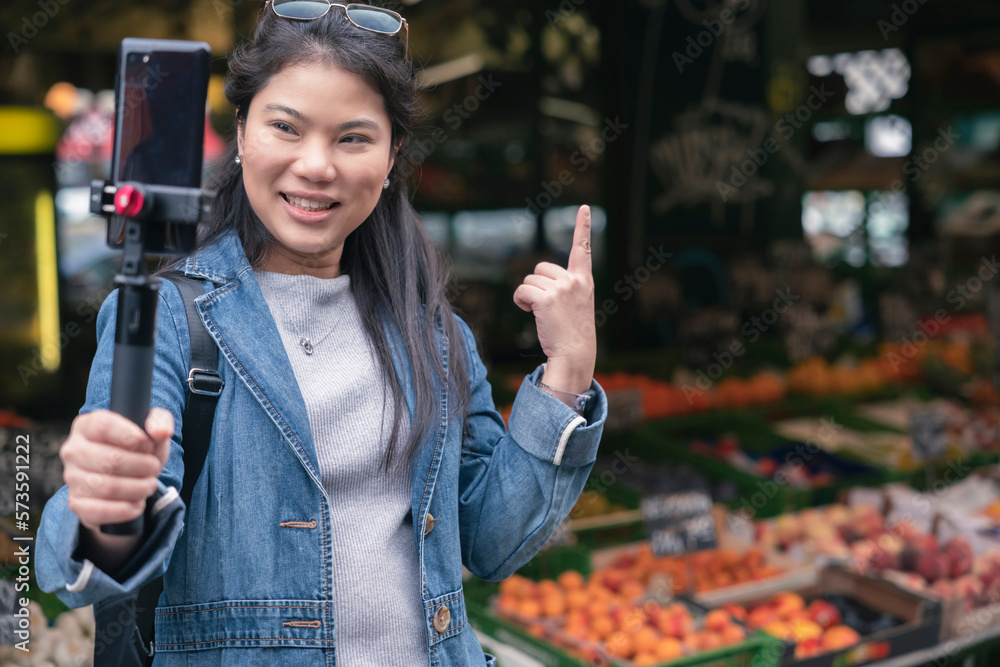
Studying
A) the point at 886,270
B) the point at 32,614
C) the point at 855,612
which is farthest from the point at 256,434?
the point at 886,270

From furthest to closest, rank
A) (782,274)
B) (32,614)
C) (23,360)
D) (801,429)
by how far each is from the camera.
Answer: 1. (782,274)
2. (801,429)
3. (23,360)
4. (32,614)

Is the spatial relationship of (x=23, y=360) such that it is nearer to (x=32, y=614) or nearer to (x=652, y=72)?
(x=32, y=614)

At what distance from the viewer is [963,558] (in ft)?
11.8

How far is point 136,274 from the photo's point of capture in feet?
3.00

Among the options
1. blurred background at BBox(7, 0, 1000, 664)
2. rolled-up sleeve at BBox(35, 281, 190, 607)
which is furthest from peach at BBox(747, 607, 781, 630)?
rolled-up sleeve at BBox(35, 281, 190, 607)

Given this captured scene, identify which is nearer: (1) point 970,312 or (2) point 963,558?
(2) point 963,558

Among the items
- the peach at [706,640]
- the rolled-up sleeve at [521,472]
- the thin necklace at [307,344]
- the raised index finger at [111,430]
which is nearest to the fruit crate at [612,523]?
the peach at [706,640]

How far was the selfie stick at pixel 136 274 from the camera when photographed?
905 mm

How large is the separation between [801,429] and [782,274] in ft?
4.55

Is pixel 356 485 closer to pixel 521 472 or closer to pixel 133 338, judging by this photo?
pixel 521 472

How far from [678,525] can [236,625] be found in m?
2.12

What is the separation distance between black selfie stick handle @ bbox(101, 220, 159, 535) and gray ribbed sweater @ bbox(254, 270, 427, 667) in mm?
425

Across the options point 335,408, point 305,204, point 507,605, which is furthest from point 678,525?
point 305,204

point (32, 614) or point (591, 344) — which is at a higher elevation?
point (591, 344)
